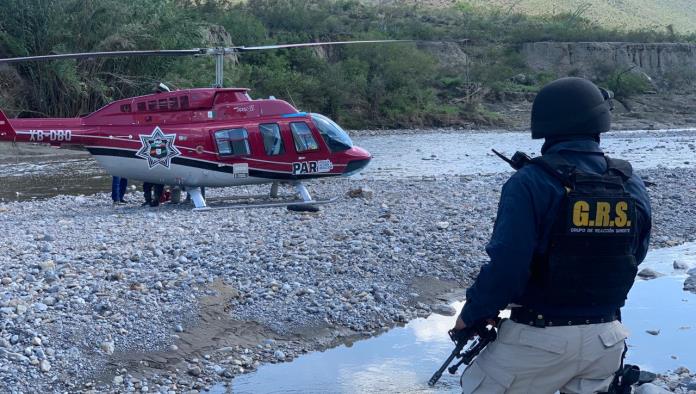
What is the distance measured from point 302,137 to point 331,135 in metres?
0.61

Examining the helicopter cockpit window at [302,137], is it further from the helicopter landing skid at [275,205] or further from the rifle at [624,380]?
the rifle at [624,380]

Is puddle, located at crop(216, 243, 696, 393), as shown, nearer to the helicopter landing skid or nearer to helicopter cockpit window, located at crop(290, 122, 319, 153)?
the helicopter landing skid

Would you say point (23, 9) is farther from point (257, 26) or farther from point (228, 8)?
point (228, 8)

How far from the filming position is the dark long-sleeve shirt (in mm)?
3861

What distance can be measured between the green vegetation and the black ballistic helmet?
38.7m

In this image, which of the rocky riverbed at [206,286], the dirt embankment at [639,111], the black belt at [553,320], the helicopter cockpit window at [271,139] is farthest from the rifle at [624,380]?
the dirt embankment at [639,111]

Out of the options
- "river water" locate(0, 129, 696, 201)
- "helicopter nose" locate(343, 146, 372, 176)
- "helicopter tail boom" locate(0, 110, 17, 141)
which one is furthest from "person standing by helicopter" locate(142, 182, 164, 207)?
"river water" locate(0, 129, 696, 201)

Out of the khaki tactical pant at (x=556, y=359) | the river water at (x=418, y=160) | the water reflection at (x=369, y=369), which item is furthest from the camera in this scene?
the river water at (x=418, y=160)

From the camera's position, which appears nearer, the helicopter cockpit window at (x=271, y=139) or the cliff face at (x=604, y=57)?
the helicopter cockpit window at (x=271, y=139)

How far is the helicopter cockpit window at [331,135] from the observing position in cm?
1698

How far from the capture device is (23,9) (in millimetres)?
42000

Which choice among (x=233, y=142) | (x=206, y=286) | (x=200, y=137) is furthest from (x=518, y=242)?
(x=233, y=142)

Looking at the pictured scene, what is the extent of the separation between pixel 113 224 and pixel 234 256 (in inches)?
154

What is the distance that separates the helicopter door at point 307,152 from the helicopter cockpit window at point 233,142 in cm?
86
